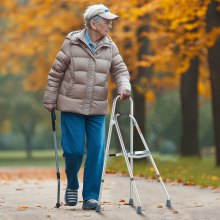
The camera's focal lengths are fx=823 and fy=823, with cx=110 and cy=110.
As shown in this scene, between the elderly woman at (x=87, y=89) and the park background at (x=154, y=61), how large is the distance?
4.23 meters

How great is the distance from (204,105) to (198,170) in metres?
27.0

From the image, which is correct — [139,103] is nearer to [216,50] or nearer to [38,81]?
[216,50]

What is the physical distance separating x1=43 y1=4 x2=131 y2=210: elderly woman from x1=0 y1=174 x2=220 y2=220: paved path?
0.45m

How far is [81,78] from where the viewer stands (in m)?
8.80

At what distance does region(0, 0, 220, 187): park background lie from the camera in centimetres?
1781

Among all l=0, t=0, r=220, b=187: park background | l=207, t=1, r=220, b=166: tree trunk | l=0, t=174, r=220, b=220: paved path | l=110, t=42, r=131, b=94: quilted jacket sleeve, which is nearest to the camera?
l=0, t=174, r=220, b=220: paved path

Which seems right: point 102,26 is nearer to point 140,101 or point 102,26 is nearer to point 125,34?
point 140,101

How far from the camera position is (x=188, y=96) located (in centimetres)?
2431

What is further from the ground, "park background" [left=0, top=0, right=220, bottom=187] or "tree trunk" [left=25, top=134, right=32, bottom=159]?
"park background" [left=0, top=0, right=220, bottom=187]

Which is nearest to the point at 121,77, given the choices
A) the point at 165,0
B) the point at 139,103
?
the point at 165,0

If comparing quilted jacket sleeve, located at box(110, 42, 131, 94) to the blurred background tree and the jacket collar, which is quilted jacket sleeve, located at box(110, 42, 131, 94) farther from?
the blurred background tree

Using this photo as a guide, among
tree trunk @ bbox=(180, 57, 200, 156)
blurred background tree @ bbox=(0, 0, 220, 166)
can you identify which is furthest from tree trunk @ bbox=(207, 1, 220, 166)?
tree trunk @ bbox=(180, 57, 200, 156)

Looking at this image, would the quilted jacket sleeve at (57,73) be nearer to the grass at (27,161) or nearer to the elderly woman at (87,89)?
the elderly woman at (87,89)

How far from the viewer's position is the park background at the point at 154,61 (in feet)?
58.4
